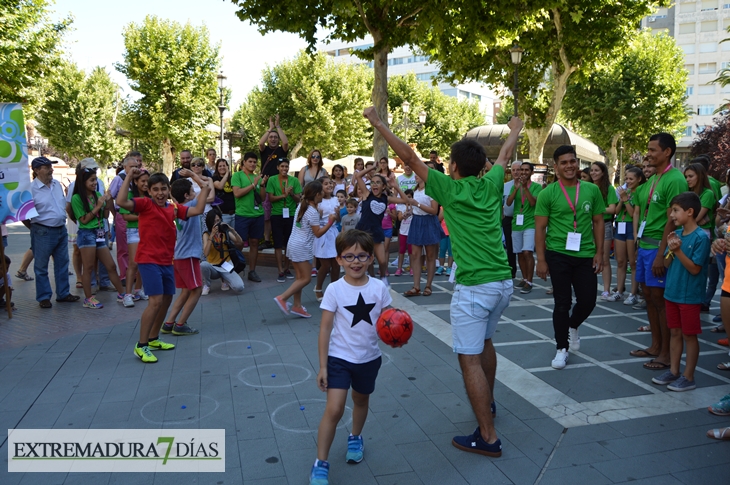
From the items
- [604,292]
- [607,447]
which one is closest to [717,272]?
[604,292]

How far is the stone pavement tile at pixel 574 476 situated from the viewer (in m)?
3.35

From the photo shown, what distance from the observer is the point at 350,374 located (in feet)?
10.9

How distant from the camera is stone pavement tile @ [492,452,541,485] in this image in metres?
3.39

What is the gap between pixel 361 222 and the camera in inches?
340

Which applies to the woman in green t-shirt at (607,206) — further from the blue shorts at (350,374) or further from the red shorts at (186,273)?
the blue shorts at (350,374)

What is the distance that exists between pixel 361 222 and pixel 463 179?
16.1 feet

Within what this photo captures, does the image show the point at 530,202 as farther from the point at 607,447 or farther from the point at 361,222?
the point at 607,447

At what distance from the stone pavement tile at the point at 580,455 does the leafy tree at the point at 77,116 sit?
43.3 metres

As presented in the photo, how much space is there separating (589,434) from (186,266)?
458 centimetres

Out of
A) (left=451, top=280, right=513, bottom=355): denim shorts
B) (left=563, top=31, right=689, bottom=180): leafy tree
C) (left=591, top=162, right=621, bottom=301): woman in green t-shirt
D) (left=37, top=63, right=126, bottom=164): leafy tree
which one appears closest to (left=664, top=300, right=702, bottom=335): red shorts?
(left=451, top=280, right=513, bottom=355): denim shorts

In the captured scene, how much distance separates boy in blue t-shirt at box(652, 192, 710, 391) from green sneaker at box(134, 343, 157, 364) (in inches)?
187

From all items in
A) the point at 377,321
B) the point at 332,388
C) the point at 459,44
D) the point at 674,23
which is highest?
the point at 674,23

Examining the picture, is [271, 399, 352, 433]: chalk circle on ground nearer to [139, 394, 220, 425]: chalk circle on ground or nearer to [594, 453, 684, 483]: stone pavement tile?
[139, 394, 220, 425]: chalk circle on ground

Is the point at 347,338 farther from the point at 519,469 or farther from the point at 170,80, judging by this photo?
the point at 170,80
